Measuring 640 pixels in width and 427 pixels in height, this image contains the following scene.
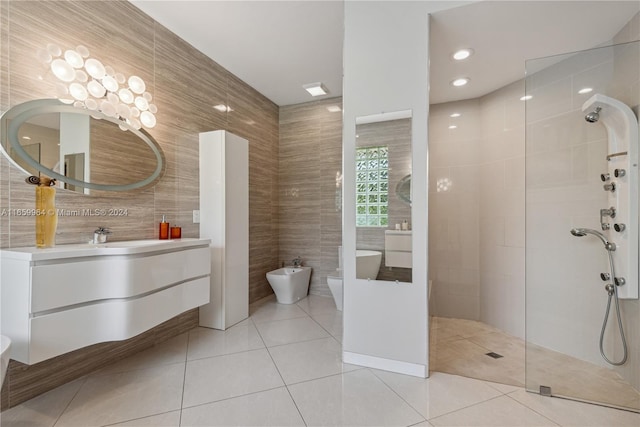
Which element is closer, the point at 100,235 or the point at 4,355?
the point at 4,355

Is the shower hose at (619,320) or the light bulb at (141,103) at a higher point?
the light bulb at (141,103)

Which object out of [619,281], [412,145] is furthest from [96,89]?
[619,281]

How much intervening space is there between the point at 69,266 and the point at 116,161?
37.1 inches

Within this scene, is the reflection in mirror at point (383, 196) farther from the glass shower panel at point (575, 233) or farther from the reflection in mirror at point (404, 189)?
the glass shower panel at point (575, 233)

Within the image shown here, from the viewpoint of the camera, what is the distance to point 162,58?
100 inches

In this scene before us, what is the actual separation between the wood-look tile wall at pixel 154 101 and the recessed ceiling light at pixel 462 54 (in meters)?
2.34

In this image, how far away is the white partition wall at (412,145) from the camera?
1969 millimetres

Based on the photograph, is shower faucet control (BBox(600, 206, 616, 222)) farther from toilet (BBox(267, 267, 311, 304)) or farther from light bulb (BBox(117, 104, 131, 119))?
light bulb (BBox(117, 104, 131, 119))

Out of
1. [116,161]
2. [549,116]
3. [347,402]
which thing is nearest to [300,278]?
[347,402]

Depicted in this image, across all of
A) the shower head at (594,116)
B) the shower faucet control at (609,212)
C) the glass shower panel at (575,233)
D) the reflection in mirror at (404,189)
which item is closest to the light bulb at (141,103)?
the reflection in mirror at (404,189)

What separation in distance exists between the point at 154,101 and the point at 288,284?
234 centimetres

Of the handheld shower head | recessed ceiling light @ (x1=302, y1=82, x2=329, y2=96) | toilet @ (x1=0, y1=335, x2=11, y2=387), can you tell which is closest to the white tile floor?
toilet @ (x1=0, y1=335, x2=11, y2=387)

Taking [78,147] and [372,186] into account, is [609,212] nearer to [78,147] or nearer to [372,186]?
[372,186]

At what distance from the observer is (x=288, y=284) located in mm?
3555
